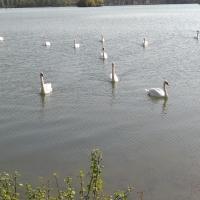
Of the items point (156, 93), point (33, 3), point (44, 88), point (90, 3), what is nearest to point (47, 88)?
point (44, 88)

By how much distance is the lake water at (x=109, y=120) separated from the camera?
517 inches

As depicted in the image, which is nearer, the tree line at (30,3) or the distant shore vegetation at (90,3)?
the distant shore vegetation at (90,3)

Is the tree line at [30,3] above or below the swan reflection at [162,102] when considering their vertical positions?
below

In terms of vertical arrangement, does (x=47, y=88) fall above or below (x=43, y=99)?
above

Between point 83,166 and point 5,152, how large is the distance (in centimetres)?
316

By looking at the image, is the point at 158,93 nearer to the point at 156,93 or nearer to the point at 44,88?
the point at 156,93

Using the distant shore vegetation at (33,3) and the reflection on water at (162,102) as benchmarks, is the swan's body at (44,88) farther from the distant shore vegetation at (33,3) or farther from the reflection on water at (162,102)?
the distant shore vegetation at (33,3)

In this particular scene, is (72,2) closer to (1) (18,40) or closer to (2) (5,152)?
(1) (18,40)

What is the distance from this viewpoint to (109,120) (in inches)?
717

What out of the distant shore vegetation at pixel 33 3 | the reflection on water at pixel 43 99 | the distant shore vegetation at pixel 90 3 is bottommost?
the distant shore vegetation at pixel 33 3

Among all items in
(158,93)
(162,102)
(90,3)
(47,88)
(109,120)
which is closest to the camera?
(109,120)

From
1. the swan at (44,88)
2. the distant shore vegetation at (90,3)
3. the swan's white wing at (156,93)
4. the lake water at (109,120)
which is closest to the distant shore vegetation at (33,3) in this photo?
the distant shore vegetation at (90,3)

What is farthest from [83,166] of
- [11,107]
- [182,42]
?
[182,42]

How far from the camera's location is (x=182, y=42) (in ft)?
139
